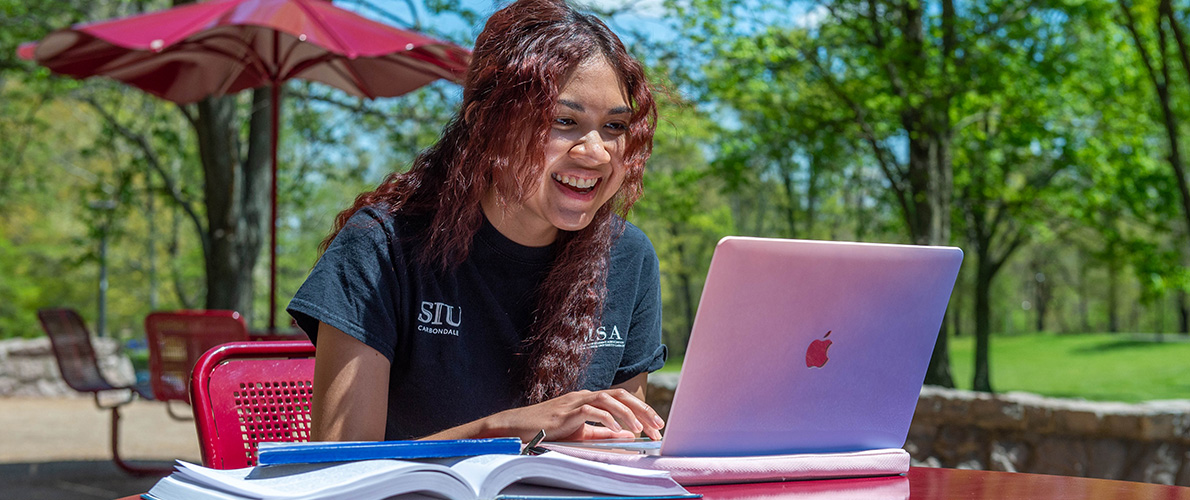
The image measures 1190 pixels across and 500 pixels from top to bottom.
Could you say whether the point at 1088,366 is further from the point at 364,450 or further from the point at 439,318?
the point at 364,450

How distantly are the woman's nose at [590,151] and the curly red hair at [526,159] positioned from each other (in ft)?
0.20

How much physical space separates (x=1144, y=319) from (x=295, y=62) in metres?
54.2

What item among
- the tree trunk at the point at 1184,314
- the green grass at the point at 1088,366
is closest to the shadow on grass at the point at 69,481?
the green grass at the point at 1088,366

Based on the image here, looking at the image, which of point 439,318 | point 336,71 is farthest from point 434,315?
point 336,71

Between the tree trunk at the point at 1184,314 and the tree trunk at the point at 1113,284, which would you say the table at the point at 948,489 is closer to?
the tree trunk at the point at 1113,284

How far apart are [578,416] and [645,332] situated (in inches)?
23.3

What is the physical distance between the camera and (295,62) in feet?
18.0

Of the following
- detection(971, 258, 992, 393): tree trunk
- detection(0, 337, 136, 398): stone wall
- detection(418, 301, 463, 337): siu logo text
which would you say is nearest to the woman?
detection(418, 301, 463, 337): siu logo text

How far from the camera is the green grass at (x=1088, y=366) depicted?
21.5 m

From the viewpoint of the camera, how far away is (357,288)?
1.59 meters

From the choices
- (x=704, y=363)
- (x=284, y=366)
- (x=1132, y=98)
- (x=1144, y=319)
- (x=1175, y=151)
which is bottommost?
(x=1144, y=319)

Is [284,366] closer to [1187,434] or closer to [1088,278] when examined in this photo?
[1187,434]

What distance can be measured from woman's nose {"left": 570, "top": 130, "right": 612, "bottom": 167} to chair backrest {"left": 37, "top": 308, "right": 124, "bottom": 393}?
4.99 metres

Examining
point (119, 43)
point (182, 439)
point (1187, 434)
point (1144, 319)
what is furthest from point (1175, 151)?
point (1144, 319)
